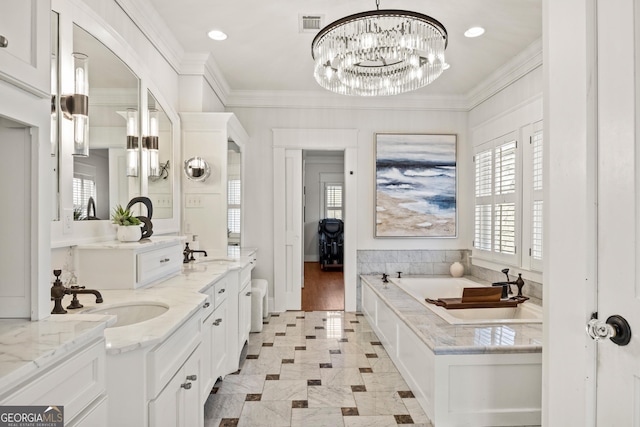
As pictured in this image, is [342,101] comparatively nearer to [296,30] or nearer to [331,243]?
[296,30]

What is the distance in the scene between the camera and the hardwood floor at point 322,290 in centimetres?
512

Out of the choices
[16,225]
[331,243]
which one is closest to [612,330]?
[16,225]

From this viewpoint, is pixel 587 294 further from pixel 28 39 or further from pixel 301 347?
pixel 301 347

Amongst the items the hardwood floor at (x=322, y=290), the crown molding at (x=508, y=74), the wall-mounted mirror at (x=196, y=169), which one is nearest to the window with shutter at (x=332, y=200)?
the hardwood floor at (x=322, y=290)

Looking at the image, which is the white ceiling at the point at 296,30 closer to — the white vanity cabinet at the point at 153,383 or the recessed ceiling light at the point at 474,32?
the recessed ceiling light at the point at 474,32

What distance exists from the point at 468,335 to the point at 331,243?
6306 mm

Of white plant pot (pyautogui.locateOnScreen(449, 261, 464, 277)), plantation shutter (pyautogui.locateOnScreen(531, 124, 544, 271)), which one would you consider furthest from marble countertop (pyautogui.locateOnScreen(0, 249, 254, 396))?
white plant pot (pyautogui.locateOnScreen(449, 261, 464, 277))

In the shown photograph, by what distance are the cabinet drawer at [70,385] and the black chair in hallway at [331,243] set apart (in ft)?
24.6

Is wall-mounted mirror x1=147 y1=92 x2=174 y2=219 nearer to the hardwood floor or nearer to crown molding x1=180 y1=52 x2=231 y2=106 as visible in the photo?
crown molding x1=180 y1=52 x2=231 y2=106

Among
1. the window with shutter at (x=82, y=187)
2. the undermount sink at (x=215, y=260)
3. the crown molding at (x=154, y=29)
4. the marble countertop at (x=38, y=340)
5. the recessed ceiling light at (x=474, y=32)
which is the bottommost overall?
the undermount sink at (x=215, y=260)

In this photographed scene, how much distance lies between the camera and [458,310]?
10.9 ft

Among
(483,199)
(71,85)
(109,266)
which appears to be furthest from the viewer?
(483,199)

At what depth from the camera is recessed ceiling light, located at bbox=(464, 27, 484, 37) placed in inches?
121

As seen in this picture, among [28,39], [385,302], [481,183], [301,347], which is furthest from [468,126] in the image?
[28,39]
